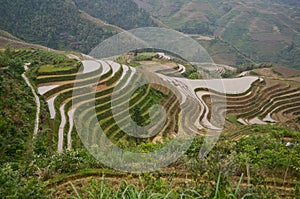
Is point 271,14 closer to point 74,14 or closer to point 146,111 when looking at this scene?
point 74,14

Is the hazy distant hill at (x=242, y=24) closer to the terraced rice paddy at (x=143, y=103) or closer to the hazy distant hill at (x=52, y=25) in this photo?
the hazy distant hill at (x=52, y=25)

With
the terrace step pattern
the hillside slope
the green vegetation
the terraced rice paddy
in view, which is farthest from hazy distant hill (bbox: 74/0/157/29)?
the terrace step pattern

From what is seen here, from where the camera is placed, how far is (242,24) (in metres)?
103

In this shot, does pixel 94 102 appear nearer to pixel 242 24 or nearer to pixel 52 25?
pixel 52 25

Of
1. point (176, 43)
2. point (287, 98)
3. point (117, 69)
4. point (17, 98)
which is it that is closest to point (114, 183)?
point (17, 98)

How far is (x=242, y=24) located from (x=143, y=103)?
9601cm

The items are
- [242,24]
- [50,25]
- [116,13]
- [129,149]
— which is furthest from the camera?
[242,24]

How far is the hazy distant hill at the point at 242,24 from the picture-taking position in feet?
249

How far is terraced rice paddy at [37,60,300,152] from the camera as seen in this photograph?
13719 mm

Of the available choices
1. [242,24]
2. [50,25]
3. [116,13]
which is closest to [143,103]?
[50,25]

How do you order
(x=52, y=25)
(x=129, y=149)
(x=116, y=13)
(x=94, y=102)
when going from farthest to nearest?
(x=116, y=13), (x=52, y=25), (x=94, y=102), (x=129, y=149)

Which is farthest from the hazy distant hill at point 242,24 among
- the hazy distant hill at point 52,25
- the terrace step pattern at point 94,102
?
the terrace step pattern at point 94,102

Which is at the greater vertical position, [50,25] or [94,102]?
[50,25]

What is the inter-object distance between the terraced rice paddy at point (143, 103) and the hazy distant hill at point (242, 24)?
157ft
